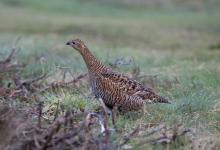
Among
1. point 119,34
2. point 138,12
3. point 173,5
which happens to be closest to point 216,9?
point 173,5

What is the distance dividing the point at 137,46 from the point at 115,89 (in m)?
9.62

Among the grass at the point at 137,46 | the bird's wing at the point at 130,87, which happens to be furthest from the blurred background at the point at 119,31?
the bird's wing at the point at 130,87

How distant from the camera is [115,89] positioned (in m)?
6.80

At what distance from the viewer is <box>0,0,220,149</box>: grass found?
23.3 ft

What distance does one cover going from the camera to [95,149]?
5.56 meters

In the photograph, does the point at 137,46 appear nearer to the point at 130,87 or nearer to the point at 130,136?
the point at 130,87

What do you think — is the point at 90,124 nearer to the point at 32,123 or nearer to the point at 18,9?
the point at 32,123

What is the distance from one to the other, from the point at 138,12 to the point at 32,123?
2085cm

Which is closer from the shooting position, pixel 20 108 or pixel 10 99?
pixel 20 108

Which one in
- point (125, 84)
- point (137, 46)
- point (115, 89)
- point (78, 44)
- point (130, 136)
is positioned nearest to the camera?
point (130, 136)

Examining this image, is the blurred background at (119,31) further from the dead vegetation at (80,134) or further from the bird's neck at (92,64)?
the dead vegetation at (80,134)

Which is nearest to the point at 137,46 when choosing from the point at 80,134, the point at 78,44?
the point at 78,44

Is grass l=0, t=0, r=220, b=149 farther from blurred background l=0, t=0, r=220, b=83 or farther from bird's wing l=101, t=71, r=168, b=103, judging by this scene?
bird's wing l=101, t=71, r=168, b=103

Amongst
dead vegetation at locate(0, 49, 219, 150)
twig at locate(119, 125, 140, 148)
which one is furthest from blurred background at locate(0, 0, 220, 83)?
twig at locate(119, 125, 140, 148)
